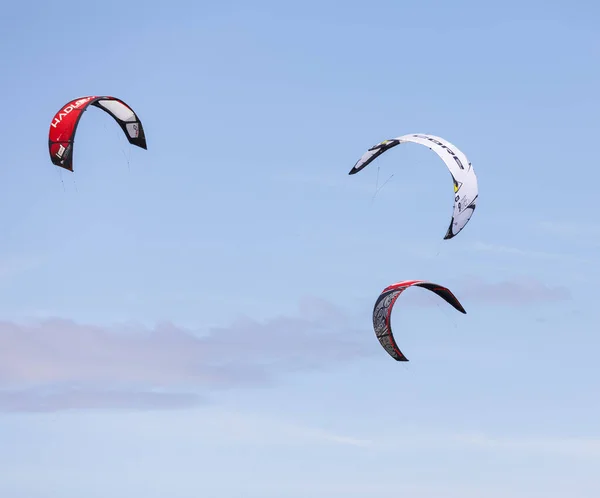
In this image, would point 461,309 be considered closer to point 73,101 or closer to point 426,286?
point 426,286

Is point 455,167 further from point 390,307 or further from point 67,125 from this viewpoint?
point 67,125

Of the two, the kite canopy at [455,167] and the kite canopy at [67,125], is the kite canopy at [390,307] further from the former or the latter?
the kite canopy at [67,125]

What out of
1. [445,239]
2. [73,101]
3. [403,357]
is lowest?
[403,357]

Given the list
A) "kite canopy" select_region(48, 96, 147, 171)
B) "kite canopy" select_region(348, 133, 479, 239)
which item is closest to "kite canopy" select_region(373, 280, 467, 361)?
"kite canopy" select_region(348, 133, 479, 239)

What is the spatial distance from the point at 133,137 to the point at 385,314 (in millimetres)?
12512

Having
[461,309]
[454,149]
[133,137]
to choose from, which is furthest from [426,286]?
[133,137]

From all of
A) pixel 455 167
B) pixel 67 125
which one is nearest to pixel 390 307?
pixel 455 167

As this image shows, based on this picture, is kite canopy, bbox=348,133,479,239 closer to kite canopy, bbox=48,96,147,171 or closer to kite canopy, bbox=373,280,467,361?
kite canopy, bbox=373,280,467,361

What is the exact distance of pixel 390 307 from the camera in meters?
59.8

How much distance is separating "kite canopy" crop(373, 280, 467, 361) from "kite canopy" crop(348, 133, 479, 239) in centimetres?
287

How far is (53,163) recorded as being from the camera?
191 ft

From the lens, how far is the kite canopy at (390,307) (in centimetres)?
5953

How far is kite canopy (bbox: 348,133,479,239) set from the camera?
5831 cm

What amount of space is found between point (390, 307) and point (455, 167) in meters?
5.97
